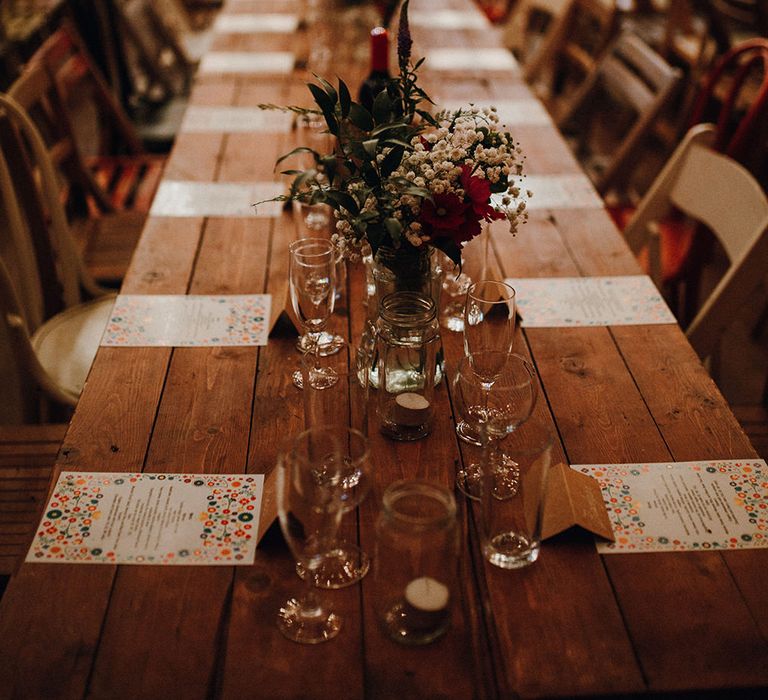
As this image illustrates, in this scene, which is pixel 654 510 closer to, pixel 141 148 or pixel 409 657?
pixel 409 657

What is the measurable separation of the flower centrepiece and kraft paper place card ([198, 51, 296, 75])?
6.02ft

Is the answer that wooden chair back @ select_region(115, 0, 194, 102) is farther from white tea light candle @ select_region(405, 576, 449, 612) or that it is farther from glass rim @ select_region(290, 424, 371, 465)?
white tea light candle @ select_region(405, 576, 449, 612)

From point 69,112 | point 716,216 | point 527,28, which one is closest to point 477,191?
point 716,216

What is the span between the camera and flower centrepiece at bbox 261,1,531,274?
126 centimetres

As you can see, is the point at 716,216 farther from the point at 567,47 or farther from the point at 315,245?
the point at 567,47

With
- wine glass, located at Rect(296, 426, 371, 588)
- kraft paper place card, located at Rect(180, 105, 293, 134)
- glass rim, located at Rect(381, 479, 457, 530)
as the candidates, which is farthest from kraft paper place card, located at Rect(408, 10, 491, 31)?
glass rim, located at Rect(381, 479, 457, 530)

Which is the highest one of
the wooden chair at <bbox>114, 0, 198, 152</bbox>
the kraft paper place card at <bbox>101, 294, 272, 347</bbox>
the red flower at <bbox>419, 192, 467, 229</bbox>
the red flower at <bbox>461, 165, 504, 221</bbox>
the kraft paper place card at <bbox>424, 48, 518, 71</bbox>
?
the red flower at <bbox>461, 165, 504, 221</bbox>

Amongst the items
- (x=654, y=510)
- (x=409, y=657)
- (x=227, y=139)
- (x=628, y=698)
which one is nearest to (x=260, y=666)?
(x=409, y=657)

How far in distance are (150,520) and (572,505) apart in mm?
553

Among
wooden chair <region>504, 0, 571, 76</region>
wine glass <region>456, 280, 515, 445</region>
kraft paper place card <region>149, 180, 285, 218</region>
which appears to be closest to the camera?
wine glass <region>456, 280, 515, 445</region>

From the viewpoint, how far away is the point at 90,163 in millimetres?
3240

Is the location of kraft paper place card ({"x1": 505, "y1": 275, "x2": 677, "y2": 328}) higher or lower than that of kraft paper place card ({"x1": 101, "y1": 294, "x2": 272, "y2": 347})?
higher

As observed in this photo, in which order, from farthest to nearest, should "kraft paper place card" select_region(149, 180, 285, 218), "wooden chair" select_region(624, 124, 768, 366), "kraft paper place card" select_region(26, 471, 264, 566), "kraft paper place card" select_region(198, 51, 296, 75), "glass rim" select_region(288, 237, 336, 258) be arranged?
"kraft paper place card" select_region(198, 51, 296, 75) < "kraft paper place card" select_region(149, 180, 285, 218) < "wooden chair" select_region(624, 124, 768, 366) < "glass rim" select_region(288, 237, 336, 258) < "kraft paper place card" select_region(26, 471, 264, 566)

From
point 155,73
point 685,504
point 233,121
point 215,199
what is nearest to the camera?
point 685,504
